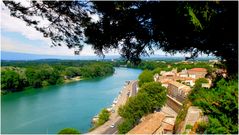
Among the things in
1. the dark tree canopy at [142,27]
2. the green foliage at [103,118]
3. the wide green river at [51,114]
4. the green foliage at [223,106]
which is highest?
the dark tree canopy at [142,27]

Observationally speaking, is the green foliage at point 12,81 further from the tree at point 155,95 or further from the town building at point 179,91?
the tree at point 155,95

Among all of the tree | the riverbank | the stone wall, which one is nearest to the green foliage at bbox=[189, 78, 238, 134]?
the stone wall

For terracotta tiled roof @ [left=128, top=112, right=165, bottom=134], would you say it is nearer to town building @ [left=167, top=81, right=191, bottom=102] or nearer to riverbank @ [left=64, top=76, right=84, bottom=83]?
town building @ [left=167, top=81, right=191, bottom=102]

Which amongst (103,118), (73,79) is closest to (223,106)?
(103,118)

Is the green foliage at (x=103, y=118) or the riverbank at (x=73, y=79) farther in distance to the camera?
the riverbank at (x=73, y=79)

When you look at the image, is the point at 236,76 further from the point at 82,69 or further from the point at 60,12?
the point at 82,69

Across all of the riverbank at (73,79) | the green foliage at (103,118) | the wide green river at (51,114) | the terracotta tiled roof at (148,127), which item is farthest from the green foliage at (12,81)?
the terracotta tiled roof at (148,127)
